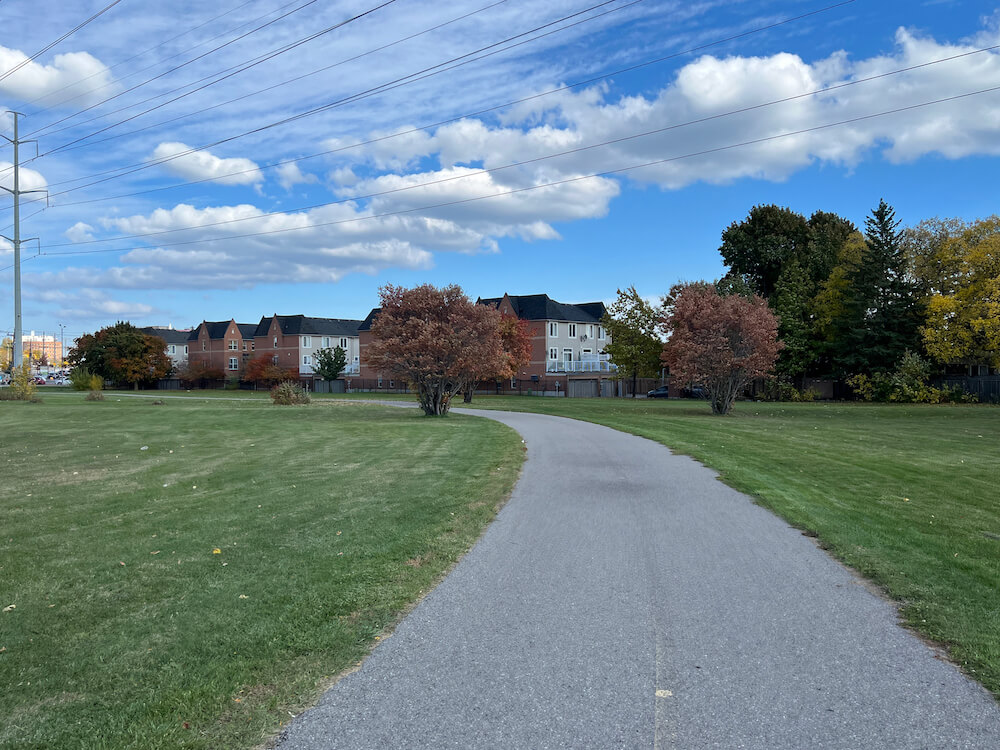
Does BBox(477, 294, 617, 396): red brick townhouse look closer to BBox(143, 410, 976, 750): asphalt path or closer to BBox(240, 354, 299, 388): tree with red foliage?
BBox(240, 354, 299, 388): tree with red foliage

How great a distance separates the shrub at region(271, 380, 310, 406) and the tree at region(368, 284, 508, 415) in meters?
12.1

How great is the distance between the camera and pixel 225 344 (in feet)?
350

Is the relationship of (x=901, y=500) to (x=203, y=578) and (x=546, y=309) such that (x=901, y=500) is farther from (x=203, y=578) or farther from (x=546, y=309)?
(x=546, y=309)

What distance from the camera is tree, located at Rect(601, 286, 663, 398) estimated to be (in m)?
58.0

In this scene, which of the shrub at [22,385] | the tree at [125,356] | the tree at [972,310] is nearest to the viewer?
the tree at [972,310]

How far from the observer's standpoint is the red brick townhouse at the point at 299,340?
95.7 metres

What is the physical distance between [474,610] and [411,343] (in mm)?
25018

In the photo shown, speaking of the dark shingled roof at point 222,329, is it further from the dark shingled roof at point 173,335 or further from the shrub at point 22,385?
the shrub at point 22,385

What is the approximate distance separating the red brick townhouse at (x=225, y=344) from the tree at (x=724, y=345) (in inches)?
3191

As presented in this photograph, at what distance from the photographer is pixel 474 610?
565 cm

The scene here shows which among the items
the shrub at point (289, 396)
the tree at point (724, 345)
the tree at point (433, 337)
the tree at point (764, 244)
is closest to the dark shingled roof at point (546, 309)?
the tree at point (764, 244)

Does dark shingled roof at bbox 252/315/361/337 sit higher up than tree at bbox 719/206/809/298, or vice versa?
tree at bbox 719/206/809/298

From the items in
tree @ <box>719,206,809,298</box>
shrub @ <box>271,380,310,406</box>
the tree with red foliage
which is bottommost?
shrub @ <box>271,380,310,406</box>

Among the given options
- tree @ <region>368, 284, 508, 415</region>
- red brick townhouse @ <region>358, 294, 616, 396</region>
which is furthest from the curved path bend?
red brick townhouse @ <region>358, 294, 616, 396</region>
